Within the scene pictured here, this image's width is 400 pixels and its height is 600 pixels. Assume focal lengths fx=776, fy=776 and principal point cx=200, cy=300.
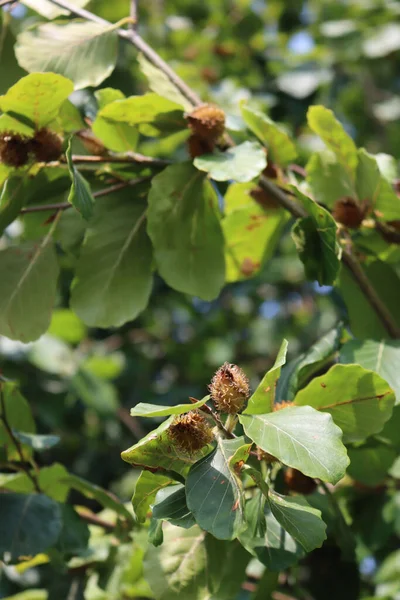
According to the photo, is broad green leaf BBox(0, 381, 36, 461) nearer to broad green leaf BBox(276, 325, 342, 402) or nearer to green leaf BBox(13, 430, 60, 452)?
green leaf BBox(13, 430, 60, 452)

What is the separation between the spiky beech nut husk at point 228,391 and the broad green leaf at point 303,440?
25mm

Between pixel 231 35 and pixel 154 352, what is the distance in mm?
1607

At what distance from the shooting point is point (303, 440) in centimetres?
97

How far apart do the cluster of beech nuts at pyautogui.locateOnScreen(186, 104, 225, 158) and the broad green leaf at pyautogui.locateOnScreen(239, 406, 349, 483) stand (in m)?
0.60

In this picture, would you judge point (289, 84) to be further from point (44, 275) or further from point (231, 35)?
point (44, 275)

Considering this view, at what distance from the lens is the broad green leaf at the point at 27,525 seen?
1.38m

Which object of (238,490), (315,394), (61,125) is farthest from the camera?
(61,125)

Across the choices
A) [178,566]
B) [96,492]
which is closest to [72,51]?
[96,492]

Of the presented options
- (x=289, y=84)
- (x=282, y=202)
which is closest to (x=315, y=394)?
(x=282, y=202)

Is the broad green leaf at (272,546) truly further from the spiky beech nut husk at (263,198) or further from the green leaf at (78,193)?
the spiky beech nut husk at (263,198)

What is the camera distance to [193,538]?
4.30 feet

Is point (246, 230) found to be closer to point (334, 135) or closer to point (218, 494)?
point (334, 135)

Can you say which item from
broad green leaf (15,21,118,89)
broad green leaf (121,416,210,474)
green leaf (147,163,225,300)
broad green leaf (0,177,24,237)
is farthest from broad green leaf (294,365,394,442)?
broad green leaf (15,21,118,89)

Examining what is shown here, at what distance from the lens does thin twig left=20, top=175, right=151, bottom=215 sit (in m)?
1.44
